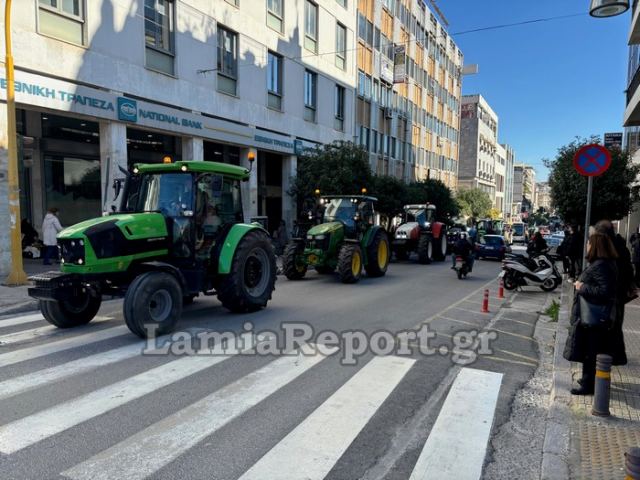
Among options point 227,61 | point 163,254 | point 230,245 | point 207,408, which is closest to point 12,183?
point 163,254

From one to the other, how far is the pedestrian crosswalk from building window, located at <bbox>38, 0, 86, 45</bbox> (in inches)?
400

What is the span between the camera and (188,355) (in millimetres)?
5926

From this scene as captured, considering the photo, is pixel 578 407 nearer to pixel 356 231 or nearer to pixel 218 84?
pixel 356 231

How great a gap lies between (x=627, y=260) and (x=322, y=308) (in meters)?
5.36

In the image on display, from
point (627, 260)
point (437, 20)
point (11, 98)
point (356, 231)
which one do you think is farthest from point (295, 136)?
point (437, 20)

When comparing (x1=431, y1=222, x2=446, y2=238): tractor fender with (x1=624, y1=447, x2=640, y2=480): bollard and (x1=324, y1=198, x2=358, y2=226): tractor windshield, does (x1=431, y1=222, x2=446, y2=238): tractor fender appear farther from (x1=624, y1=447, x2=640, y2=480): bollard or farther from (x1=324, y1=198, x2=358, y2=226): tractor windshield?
(x1=624, y1=447, x2=640, y2=480): bollard

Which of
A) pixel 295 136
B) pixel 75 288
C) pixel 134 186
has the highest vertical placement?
pixel 295 136

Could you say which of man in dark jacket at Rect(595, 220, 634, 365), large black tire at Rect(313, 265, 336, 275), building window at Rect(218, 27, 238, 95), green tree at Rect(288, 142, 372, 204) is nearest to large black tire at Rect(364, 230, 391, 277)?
large black tire at Rect(313, 265, 336, 275)

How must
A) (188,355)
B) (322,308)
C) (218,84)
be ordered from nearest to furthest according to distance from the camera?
(188,355)
(322,308)
(218,84)

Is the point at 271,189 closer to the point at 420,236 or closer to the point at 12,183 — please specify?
the point at 420,236

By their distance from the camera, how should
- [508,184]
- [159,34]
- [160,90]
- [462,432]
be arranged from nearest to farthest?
1. [462,432]
2. [160,90]
3. [159,34]
4. [508,184]

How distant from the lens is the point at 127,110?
1470 centimetres

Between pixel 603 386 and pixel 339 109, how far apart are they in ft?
87.4

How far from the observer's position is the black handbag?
455cm
